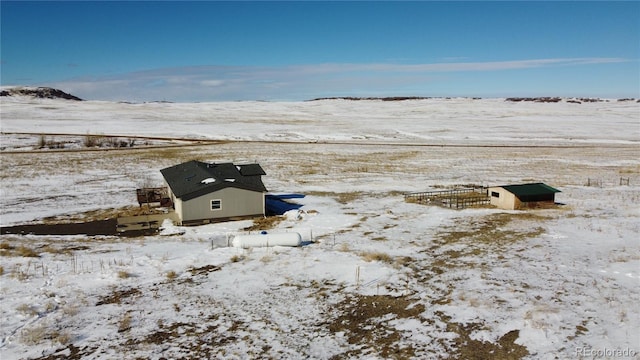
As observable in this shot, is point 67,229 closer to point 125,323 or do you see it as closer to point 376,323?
point 125,323

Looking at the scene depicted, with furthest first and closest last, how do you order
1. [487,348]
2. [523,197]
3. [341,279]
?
[523,197] → [341,279] → [487,348]

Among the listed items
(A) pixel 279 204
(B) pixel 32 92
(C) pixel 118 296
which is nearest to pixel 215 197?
(A) pixel 279 204

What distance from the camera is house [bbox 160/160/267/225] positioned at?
26.5 metres

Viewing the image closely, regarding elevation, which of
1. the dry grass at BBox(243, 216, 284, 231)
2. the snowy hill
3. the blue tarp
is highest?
the snowy hill

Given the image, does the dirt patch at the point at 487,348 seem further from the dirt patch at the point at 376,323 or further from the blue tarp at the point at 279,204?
the blue tarp at the point at 279,204

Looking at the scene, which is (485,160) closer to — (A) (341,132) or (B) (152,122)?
(A) (341,132)

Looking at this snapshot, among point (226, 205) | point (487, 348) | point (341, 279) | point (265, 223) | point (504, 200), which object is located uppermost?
point (226, 205)

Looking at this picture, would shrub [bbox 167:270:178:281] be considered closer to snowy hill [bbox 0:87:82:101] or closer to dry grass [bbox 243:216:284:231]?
dry grass [bbox 243:216:284:231]

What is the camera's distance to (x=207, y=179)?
27516 millimetres

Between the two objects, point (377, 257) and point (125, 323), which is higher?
point (377, 257)

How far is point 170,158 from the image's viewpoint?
55.2 meters

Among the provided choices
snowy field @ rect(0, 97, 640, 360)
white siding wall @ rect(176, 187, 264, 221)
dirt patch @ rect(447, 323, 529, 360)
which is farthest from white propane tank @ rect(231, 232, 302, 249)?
dirt patch @ rect(447, 323, 529, 360)

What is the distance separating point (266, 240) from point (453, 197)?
16.9 m

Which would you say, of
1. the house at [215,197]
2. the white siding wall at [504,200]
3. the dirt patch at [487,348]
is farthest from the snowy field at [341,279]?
the house at [215,197]
